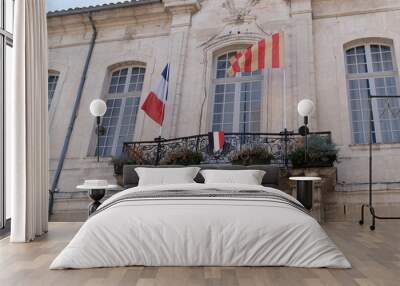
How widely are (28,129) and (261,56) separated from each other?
3.91m

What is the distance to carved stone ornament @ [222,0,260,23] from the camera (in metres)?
6.85

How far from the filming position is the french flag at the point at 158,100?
6.11 m

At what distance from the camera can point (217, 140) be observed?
5703 millimetres

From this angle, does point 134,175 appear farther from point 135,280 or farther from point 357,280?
point 357,280

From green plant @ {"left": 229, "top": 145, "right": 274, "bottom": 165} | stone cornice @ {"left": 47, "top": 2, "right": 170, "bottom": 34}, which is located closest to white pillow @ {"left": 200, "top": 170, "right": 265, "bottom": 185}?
green plant @ {"left": 229, "top": 145, "right": 274, "bottom": 165}

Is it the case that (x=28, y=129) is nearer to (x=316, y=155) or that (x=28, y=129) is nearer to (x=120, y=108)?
(x=120, y=108)

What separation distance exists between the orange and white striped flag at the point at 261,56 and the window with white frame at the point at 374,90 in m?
1.35

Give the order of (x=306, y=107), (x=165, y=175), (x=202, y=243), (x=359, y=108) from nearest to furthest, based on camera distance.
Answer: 1. (x=202, y=243)
2. (x=165, y=175)
3. (x=306, y=107)
4. (x=359, y=108)

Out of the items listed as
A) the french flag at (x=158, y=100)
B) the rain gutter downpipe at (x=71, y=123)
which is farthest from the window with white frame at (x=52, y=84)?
the french flag at (x=158, y=100)

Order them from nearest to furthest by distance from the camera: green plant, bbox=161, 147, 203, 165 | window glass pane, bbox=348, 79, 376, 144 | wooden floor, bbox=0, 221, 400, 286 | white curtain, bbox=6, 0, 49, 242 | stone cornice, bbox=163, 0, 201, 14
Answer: wooden floor, bbox=0, 221, 400, 286
white curtain, bbox=6, 0, 49, 242
green plant, bbox=161, 147, 203, 165
window glass pane, bbox=348, 79, 376, 144
stone cornice, bbox=163, 0, 201, 14

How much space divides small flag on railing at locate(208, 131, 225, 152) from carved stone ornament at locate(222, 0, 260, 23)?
2517mm

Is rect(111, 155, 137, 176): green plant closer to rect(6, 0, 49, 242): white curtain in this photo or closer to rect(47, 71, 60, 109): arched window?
rect(6, 0, 49, 242): white curtain

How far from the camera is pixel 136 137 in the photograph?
654 centimetres

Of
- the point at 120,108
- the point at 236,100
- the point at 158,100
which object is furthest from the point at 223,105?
the point at 120,108
